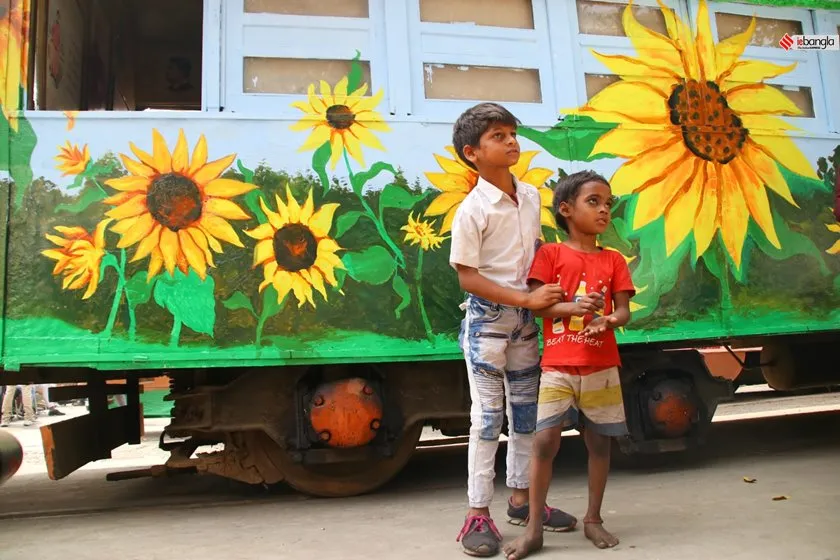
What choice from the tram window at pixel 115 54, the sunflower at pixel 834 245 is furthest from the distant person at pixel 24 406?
the sunflower at pixel 834 245

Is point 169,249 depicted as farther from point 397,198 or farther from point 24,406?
point 24,406

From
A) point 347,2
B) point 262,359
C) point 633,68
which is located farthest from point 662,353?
point 347,2

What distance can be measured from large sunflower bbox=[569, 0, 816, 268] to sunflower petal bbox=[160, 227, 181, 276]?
87.6 inches

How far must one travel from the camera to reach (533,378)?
277cm

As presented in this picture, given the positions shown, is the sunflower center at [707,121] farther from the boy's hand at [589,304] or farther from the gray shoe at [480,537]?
the gray shoe at [480,537]

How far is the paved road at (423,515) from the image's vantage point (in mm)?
2553

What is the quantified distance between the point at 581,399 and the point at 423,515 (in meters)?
1.11

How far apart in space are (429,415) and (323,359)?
0.69 meters

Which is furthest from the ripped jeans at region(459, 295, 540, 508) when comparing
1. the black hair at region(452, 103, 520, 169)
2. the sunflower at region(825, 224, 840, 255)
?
the sunflower at region(825, 224, 840, 255)

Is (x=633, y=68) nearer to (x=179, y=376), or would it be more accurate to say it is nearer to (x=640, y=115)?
(x=640, y=115)

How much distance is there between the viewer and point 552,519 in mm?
2732

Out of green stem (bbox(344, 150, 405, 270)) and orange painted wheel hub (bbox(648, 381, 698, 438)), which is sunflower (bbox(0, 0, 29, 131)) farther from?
→ orange painted wheel hub (bbox(648, 381, 698, 438))

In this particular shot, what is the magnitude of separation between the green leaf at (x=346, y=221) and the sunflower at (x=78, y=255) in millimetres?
1089

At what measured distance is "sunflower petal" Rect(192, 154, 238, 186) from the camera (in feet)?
10.7
